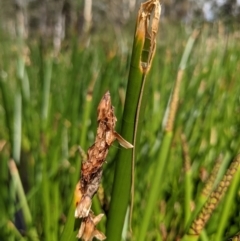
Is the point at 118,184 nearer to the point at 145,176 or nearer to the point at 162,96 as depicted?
the point at 145,176

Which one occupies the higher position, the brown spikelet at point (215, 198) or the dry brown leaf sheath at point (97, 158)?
the dry brown leaf sheath at point (97, 158)

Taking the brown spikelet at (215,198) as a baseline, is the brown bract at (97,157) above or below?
above

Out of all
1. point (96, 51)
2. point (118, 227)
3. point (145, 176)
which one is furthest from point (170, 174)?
point (96, 51)

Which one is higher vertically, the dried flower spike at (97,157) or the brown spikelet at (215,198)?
the dried flower spike at (97,157)

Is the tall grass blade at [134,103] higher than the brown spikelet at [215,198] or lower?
higher
